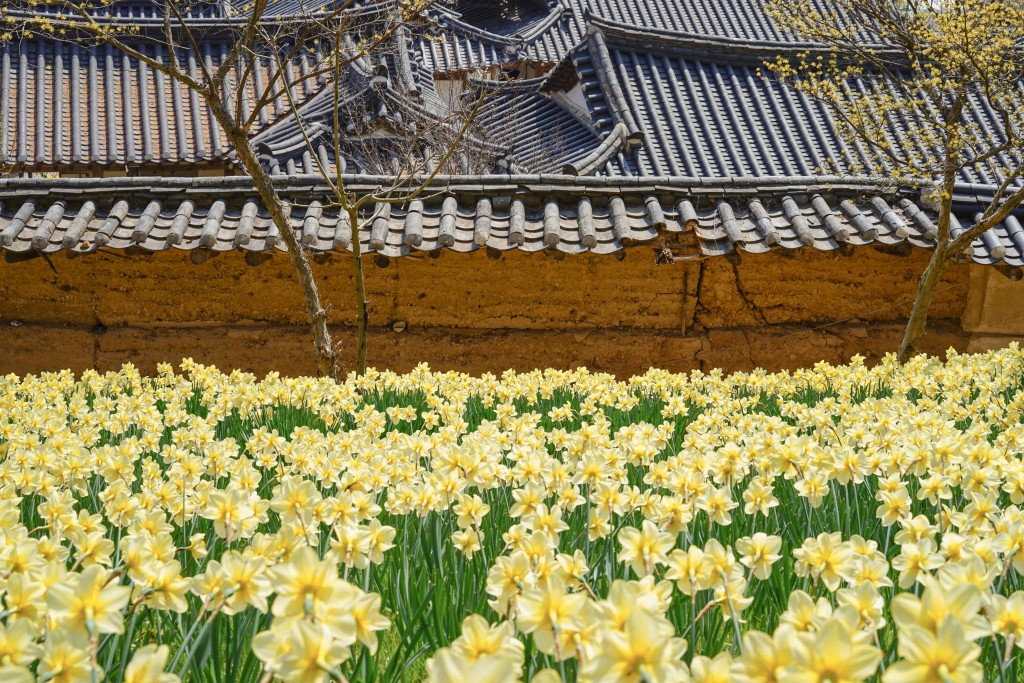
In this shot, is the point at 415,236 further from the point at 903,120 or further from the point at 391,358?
the point at 903,120

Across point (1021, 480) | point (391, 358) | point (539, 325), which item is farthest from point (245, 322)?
point (1021, 480)

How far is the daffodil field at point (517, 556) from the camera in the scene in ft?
2.89

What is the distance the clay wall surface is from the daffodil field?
2.82 m

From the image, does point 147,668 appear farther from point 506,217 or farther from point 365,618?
point 506,217

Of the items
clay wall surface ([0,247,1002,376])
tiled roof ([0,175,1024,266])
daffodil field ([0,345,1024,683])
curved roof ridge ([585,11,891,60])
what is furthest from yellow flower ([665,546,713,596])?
curved roof ridge ([585,11,891,60])

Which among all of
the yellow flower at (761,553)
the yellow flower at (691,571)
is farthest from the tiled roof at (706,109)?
the yellow flower at (691,571)

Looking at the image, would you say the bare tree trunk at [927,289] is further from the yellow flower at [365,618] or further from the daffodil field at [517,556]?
the yellow flower at [365,618]

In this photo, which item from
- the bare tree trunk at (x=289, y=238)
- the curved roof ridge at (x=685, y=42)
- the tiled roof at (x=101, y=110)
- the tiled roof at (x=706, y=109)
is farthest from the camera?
the tiled roof at (x=101, y=110)

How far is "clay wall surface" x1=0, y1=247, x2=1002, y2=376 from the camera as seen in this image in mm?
5945

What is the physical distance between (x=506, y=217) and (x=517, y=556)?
481 cm

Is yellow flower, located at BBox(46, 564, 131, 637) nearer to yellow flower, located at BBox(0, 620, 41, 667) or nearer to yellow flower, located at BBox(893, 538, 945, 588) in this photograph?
yellow flower, located at BBox(0, 620, 41, 667)

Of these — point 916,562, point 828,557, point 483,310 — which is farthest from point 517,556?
point 483,310

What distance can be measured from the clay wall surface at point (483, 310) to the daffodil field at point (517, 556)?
2.82 meters

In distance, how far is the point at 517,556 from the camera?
1218 millimetres
